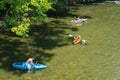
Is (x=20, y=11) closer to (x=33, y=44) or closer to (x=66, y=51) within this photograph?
(x=66, y=51)

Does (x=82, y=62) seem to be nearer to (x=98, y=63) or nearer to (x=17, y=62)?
Answer: (x=98, y=63)

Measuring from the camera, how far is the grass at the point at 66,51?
79.0 feet

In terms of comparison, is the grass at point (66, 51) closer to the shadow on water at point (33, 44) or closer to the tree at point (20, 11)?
the shadow on water at point (33, 44)

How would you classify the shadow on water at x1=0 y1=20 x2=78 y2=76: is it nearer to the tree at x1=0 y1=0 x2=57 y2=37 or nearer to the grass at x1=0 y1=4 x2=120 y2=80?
the grass at x1=0 y1=4 x2=120 y2=80

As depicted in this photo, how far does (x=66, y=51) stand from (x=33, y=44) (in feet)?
13.4

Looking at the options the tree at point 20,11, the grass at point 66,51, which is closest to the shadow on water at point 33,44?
the grass at point 66,51

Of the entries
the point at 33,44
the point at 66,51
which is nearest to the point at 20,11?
the point at 66,51

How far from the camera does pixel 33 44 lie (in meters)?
31.8

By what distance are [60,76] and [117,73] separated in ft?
14.6

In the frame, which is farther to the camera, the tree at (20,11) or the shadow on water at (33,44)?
the shadow on water at (33,44)

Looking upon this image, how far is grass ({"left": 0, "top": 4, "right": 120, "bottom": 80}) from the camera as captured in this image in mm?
24078

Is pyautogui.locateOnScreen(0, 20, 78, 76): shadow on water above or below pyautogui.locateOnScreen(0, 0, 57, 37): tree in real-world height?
below

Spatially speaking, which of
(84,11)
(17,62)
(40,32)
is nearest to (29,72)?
(17,62)

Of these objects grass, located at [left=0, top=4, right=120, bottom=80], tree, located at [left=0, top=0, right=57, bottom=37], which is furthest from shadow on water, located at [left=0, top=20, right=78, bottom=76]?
tree, located at [left=0, top=0, right=57, bottom=37]
